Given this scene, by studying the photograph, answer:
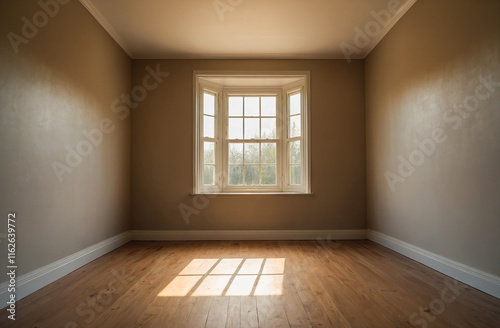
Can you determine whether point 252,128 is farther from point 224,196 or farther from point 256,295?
point 256,295

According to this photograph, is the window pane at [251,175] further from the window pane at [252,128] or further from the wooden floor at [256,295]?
the wooden floor at [256,295]

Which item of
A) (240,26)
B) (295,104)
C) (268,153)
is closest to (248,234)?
(268,153)

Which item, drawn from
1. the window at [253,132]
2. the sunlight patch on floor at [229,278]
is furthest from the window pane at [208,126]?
the sunlight patch on floor at [229,278]

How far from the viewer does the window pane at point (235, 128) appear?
5305 mm

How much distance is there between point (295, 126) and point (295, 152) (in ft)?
1.39

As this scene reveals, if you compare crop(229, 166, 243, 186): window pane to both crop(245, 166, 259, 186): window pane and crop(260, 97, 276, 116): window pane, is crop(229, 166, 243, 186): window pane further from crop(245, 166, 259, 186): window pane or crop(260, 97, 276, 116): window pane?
crop(260, 97, 276, 116): window pane

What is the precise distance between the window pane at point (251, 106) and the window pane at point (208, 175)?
1.08 m

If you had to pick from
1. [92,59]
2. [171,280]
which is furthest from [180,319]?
[92,59]

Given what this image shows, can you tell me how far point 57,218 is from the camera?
9.81ft

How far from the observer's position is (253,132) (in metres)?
5.32

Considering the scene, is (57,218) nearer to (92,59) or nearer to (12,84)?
(12,84)

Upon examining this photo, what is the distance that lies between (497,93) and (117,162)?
4160mm

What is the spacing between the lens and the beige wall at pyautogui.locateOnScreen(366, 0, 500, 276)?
2.50 m

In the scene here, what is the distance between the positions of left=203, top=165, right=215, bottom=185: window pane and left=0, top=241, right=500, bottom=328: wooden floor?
148 cm
